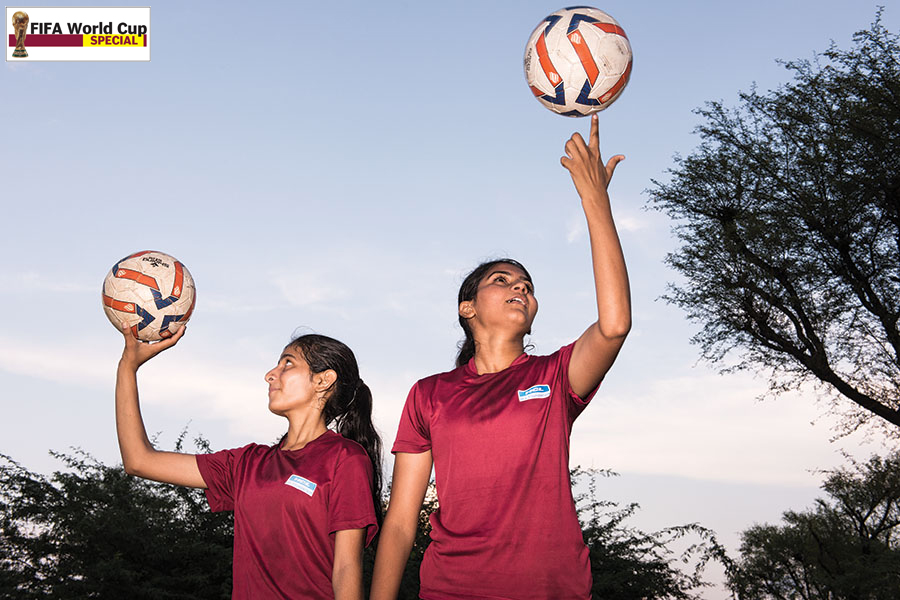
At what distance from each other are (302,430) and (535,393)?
4.84 ft

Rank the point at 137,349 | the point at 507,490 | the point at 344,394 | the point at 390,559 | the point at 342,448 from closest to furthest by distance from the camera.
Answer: the point at 507,490 < the point at 390,559 < the point at 342,448 < the point at 137,349 < the point at 344,394

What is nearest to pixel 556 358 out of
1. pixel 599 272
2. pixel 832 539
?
pixel 599 272

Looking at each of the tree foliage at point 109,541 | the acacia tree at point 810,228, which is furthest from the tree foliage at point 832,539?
the tree foliage at point 109,541

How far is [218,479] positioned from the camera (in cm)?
464

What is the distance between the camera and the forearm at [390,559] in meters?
3.95

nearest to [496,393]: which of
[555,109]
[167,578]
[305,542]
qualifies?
[305,542]

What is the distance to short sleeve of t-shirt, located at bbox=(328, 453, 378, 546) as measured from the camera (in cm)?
420

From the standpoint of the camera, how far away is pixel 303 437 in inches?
186

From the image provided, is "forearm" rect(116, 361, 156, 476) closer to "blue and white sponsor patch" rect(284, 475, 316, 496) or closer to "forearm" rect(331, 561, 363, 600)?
"blue and white sponsor patch" rect(284, 475, 316, 496)

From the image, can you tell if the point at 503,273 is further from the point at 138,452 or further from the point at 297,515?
the point at 138,452

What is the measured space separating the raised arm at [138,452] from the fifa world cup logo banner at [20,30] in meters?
9.21

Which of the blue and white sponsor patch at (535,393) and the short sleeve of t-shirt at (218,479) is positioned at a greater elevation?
the blue and white sponsor patch at (535,393)

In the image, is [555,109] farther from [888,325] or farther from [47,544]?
[888,325]

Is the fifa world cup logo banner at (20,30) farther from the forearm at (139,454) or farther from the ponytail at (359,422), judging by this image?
the ponytail at (359,422)
